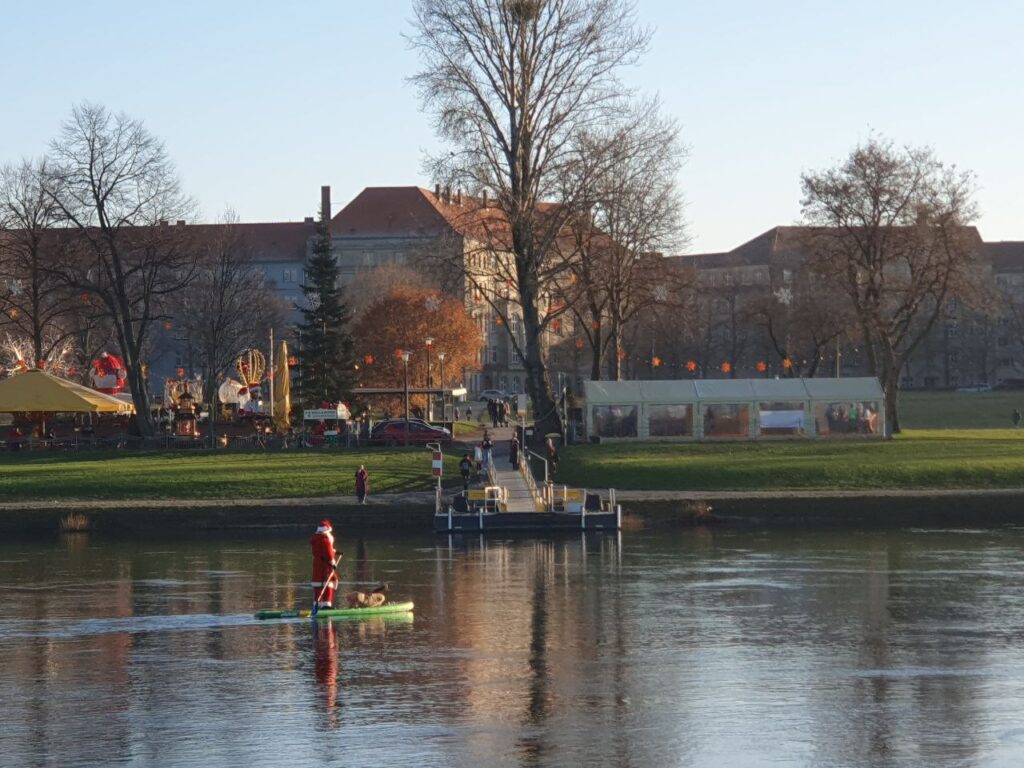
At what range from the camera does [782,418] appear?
68375mm

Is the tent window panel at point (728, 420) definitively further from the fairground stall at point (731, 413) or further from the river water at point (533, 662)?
the river water at point (533, 662)

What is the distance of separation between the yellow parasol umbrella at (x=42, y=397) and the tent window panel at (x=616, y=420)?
2115cm

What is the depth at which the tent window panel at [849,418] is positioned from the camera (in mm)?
68625

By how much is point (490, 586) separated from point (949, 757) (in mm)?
16656

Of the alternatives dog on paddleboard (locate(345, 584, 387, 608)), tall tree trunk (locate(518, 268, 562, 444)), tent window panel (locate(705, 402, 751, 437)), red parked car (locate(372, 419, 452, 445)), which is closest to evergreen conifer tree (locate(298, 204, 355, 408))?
red parked car (locate(372, 419, 452, 445))

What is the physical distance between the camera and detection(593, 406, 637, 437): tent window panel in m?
68.1

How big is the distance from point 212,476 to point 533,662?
1256 inches

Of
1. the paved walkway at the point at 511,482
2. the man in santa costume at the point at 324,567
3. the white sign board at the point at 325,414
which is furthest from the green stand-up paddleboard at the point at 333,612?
the white sign board at the point at 325,414

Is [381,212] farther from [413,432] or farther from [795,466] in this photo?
[795,466]

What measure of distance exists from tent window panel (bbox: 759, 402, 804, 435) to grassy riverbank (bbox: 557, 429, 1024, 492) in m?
3.14

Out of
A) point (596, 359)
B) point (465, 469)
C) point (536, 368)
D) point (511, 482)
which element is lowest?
point (511, 482)

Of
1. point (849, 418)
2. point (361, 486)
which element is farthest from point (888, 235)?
point (361, 486)

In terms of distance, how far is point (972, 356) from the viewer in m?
169

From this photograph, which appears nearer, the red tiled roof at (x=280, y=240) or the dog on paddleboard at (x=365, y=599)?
the dog on paddleboard at (x=365, y=599)
